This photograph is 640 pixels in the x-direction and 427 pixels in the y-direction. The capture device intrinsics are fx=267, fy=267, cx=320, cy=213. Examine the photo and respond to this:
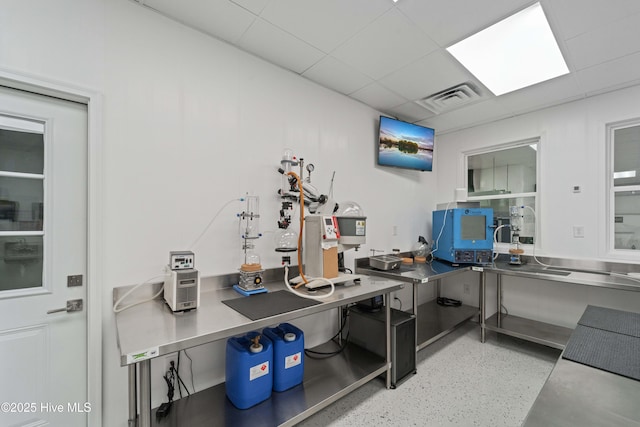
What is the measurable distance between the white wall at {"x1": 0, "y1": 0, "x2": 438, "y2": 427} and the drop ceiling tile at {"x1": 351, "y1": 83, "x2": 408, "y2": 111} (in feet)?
1.95

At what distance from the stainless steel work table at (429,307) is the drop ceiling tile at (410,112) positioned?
186 cm

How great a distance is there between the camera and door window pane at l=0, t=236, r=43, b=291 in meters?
1.43

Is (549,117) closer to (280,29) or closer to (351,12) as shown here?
(351,12)

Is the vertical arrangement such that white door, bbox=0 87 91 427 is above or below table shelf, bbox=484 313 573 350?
above

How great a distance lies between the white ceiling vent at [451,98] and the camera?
110 inches

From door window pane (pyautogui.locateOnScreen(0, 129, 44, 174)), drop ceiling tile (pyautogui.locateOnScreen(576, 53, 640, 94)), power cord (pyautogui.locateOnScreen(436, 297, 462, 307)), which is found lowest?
power cord (pyautogui.locateOnScreen(436, 297, 462, 307))

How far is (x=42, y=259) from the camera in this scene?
1515 millimetres

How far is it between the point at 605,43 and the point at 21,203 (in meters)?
4.09

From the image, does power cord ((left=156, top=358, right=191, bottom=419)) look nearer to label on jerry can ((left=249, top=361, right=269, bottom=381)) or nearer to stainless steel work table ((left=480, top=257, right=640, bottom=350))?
label on jerry can ((left=249, top=361, right=269, bottom=381))

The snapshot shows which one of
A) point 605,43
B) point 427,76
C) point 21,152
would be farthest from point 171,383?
point 605,43

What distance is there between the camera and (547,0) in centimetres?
168

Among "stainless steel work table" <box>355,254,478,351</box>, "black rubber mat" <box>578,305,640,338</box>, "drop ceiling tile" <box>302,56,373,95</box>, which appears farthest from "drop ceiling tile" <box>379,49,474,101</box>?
"black rubber mat" <box>578,305,640,338</box>

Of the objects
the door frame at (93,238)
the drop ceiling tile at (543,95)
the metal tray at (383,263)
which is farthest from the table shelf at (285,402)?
the drop ceiling tile at (543,95)

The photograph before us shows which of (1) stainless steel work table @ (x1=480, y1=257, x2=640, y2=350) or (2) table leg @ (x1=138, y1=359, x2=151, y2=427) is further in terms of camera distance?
(1) stainless steel work table @ (x1=480, y1=257, x2=640, y2=350)
